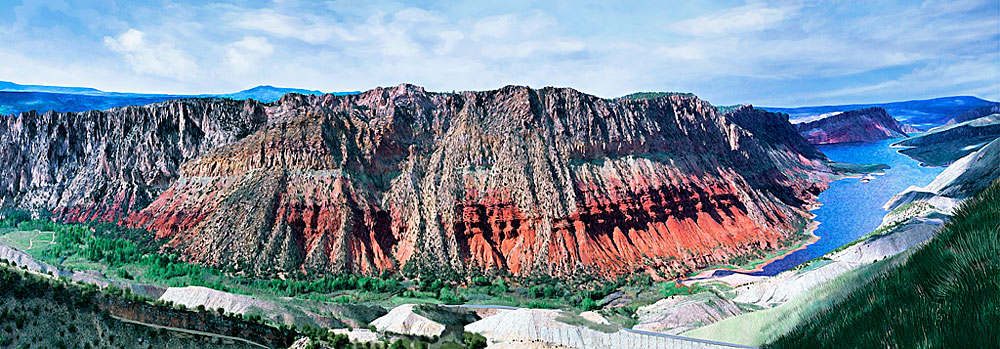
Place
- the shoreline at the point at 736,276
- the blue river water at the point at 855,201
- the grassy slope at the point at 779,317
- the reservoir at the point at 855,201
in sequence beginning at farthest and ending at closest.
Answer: the reservoir at the point at 855,201
the blue river water at the point at 855,201
the shoreline at the point at 736,276
the grassy slope at the point at 779,317

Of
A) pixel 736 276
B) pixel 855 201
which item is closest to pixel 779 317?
pixel 736 276

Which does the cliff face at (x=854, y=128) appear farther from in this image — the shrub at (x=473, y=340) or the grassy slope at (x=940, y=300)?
the grassy slope at (x=940, y=300)

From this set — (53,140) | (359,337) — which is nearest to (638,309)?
(359,337)

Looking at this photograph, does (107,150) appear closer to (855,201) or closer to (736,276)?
(736,276)

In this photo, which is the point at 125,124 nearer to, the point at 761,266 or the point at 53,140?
the point at 53,140

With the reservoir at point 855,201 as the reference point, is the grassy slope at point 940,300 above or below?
above

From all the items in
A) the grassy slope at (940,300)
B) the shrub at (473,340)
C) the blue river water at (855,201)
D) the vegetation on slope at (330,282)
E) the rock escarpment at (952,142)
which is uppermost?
the rock escarpment at (952,142)

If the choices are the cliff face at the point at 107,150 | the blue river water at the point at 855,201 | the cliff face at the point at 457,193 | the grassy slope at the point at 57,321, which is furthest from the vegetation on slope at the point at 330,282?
the grassy slope at the point at 57,321
